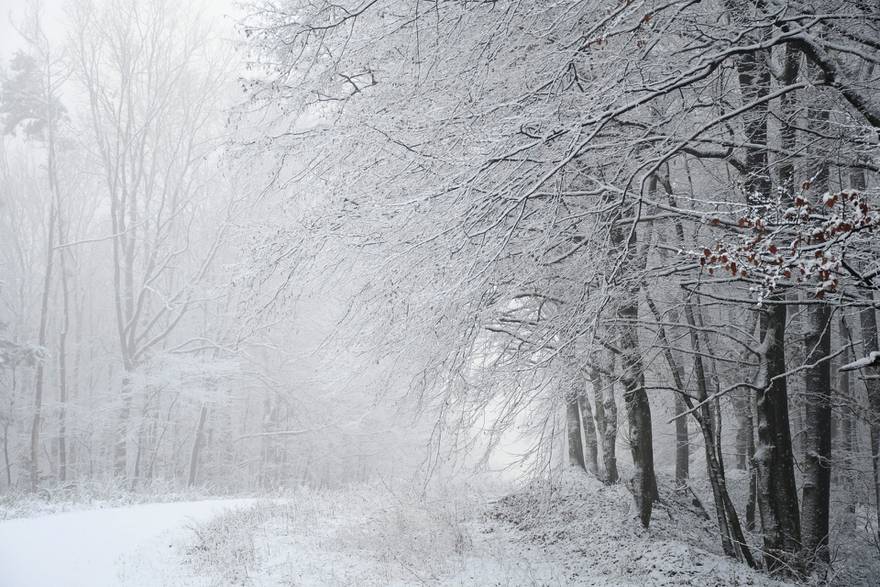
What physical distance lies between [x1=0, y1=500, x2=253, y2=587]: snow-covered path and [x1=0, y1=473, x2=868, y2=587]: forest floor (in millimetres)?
21

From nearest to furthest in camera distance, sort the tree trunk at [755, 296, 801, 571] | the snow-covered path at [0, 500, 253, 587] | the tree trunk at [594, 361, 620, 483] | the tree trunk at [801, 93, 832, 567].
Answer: the snow-covered path at [0, 500, 253, 587] < the tree trunk at [755, 296, 801, 571] < the tree trunk at [801, 93, 832, 567] < the tree trunk at [594, 361, 620, 483]

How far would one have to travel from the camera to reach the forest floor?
6496mm

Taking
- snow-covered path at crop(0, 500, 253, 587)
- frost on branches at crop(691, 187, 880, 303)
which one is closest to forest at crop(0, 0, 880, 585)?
frost on branches at crop(691, 187, 880, 303)

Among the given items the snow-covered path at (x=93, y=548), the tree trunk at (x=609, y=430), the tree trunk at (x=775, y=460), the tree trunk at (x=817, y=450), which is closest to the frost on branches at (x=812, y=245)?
the tree trunk at (x=775, y=460)

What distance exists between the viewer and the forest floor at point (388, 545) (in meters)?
6.50

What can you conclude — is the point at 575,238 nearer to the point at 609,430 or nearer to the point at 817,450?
the point at 609,430

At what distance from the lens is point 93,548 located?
787cm

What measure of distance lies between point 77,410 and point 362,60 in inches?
744

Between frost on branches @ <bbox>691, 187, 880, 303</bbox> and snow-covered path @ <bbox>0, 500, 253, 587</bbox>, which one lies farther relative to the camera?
snow-covered path @ <bbox>0, 500, 253, 587</bbox>

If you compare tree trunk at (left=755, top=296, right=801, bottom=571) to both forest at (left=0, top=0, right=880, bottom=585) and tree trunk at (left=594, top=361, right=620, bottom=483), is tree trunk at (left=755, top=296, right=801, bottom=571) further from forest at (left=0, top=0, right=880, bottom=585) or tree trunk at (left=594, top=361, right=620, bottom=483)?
tree trunk at (left=594, top=361, right=620, bottom=483)

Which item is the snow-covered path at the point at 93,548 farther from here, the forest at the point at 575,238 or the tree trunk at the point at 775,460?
the tree trunk at the point at 775,460

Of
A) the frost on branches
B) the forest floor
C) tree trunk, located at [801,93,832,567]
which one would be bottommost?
the forest floor

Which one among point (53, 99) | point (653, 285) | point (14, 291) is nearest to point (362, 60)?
point (653, 285)

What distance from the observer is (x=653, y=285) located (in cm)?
705
